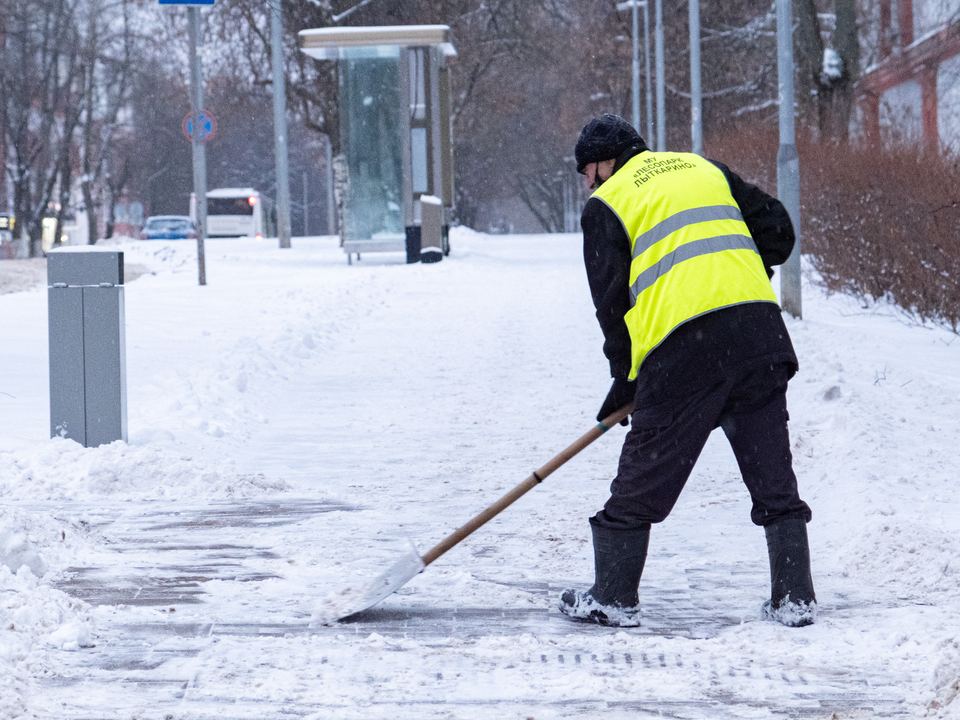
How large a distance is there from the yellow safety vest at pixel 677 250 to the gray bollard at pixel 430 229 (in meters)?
17.7

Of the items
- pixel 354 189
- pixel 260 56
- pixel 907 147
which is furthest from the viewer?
pixel 260 56

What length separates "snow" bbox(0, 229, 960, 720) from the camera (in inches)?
147

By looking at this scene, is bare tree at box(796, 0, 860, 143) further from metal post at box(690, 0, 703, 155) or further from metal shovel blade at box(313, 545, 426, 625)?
metal shovel blade at box(313, 545, 426, 625)

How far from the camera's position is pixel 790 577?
13.9ft

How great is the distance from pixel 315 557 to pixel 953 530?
231cm

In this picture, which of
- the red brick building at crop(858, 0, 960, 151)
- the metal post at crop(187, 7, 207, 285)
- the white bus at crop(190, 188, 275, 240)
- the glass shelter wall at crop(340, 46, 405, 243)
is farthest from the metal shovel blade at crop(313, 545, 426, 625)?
the white bus at crop(190, 188, 275, 240)

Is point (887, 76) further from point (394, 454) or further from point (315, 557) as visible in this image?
point (315, 557)

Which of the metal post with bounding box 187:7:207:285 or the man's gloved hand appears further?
the metal post with bounding box 187:7:207:285

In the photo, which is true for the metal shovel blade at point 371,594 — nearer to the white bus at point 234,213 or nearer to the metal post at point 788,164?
the metal post at point 788,164

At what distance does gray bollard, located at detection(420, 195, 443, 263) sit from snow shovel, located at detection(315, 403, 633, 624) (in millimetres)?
17404

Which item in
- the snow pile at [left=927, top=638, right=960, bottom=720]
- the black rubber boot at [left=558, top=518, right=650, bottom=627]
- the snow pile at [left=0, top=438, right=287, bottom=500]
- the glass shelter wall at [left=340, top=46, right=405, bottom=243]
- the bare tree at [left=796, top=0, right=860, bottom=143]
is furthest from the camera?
the bare tree at [left=796, top=0, right=860, bottom=143]

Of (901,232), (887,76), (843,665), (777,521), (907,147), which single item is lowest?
(843,665)

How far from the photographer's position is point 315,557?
16.9 ft

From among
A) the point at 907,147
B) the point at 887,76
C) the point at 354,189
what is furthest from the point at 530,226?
the point at 907,147
